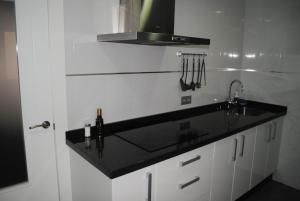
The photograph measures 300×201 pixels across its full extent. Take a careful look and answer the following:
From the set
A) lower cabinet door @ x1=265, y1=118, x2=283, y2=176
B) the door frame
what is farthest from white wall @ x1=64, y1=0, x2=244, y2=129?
lower cabinet door @ x1=265, y1=118, x2=283, y2=176

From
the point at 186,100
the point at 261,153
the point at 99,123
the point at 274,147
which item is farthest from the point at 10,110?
the point at 274,147

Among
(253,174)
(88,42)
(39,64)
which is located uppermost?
(88,42)

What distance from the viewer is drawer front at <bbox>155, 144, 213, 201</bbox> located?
1504 mm

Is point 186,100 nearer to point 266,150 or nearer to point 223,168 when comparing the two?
point 223,168

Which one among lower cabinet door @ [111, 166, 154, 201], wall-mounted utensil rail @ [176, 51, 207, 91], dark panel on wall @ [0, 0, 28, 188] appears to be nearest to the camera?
lower cabinet door @ [111, 166, 154, 201]

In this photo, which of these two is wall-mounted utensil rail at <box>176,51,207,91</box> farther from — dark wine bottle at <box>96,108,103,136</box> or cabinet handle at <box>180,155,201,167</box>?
dark wine bottle at <box>96,108,103,136</box>

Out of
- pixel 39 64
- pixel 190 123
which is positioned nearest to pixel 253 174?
pixel 190 123

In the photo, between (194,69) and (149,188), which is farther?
(194,69)

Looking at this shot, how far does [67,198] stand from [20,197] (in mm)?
331

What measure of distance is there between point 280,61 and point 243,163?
1334mm

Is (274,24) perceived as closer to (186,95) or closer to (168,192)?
(186,95)

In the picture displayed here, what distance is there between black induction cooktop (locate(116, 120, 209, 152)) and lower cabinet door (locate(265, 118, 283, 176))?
1183 mm

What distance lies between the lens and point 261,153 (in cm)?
249

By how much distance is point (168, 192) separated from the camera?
5.13 feet
